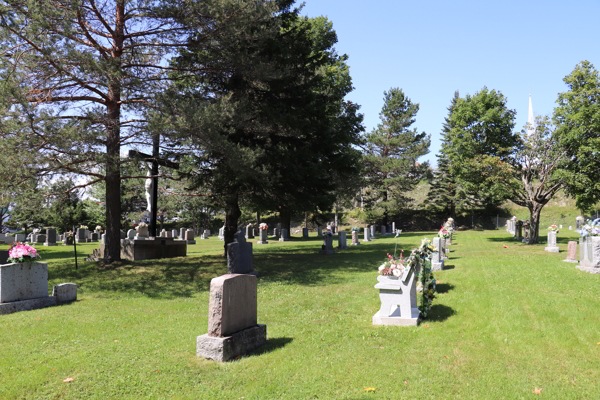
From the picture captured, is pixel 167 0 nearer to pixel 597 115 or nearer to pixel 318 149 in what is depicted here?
pixel 318 149

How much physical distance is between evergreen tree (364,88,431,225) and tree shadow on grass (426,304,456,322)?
32010 mm

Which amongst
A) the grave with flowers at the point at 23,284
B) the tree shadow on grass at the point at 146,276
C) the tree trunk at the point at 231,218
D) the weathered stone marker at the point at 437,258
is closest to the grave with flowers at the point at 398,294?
the tree shadow on grass at the point at 146,276

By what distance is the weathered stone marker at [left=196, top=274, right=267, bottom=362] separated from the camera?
232 inches

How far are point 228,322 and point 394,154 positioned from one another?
3954 centimetres

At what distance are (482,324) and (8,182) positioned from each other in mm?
13011

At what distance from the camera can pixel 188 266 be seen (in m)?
15.7

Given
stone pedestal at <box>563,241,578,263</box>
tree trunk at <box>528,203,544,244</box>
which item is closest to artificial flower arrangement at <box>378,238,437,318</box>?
stone pedestal at <box>563,241,578,263</box>

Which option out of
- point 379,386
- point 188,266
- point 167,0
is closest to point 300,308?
point 379,386

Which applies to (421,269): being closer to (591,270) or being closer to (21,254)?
(591,270)

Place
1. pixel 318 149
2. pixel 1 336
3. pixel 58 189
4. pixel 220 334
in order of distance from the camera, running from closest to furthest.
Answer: pixel 220 334
pixel 1 336
pixel 58 189
pixel 318 149

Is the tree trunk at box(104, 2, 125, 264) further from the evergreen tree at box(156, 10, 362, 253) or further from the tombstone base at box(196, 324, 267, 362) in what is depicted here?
the tombstone base at box(196, 324, 267, 362)

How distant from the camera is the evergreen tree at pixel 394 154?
41.2 metres

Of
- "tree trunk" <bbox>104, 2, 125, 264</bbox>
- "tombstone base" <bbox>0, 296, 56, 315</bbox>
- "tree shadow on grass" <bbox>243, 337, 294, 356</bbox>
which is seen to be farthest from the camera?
"tree trunk" <bbox>104, 2, 125, 264</bbox>

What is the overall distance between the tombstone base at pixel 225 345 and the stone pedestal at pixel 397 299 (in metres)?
2.71
